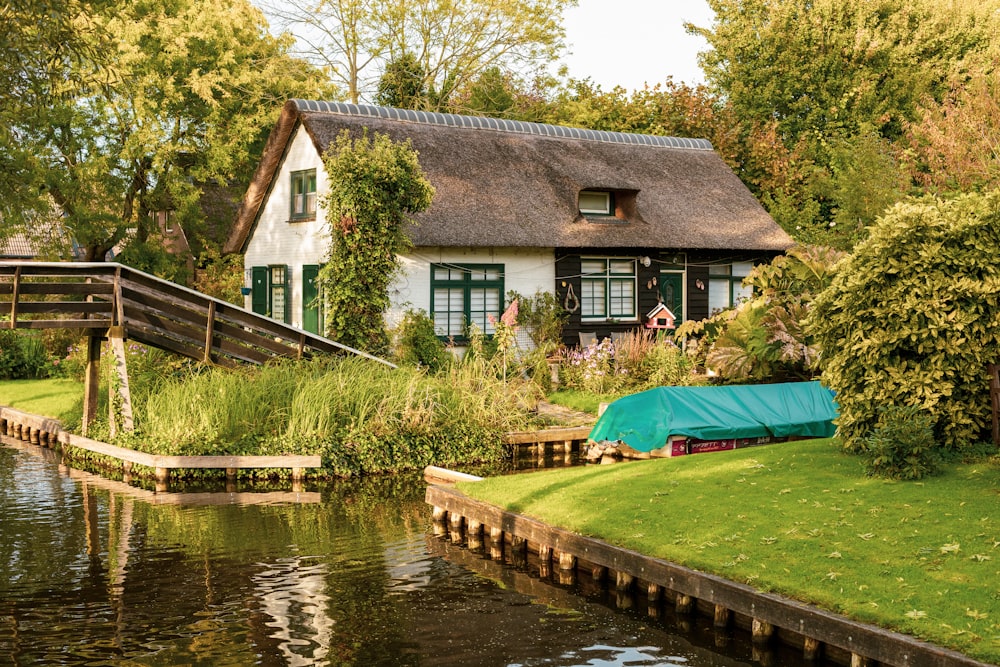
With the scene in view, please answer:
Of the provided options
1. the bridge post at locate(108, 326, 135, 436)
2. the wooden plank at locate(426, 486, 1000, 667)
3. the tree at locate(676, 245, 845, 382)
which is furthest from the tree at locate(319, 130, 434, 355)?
the wooden plank at locate(426, 486, 1000, 667)

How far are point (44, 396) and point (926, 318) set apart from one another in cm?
2000

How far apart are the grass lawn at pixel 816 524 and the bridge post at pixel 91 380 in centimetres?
864

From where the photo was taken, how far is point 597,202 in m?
28.4

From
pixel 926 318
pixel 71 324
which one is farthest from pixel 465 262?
pixel 926 318

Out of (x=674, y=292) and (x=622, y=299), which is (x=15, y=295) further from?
(x=674, y=292)

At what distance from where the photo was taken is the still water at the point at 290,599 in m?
8.79

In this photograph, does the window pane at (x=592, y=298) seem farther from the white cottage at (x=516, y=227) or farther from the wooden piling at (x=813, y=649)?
the wooden piling at (x=813, y=649)

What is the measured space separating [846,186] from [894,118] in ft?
44.6

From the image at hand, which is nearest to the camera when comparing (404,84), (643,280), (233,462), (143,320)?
(233,462)

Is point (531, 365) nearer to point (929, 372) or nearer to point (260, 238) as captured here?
point (260, 238)

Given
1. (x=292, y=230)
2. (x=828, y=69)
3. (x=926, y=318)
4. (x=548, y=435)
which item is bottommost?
(x=548, y=435)

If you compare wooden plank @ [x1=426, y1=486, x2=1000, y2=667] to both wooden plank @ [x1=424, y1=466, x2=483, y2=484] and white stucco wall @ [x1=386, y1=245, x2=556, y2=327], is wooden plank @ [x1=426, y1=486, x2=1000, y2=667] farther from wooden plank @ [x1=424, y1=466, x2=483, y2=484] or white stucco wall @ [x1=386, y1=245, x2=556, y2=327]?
white stucco wall @ [x1=386, y1=245, x2=556, y2=327]

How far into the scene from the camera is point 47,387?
1055 inches

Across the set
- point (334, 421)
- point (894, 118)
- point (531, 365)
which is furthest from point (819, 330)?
point (894, 118)
